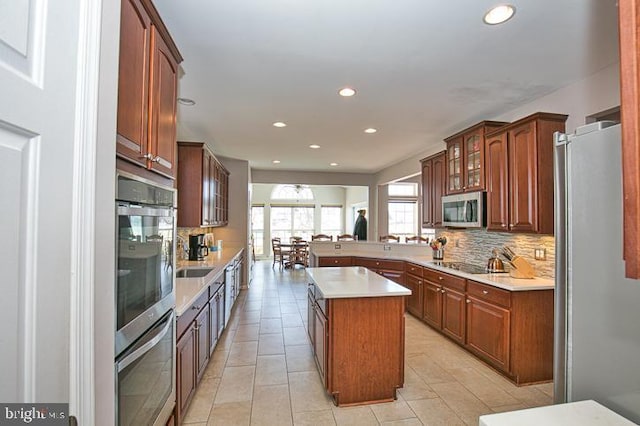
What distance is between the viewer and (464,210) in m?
3.76

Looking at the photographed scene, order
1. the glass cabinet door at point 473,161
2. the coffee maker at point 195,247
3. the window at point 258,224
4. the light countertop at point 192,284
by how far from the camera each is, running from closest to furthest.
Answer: the light countertop at point 192,284 → the glass cabinet door at point 473,161 → the coffee maker at point 195,247 → the window at point 258,224

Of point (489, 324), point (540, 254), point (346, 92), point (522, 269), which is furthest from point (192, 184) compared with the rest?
point (540, 254)

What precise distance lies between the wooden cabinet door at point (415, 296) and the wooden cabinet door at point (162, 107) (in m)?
3.68

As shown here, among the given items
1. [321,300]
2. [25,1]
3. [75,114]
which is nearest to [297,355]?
[321,300]

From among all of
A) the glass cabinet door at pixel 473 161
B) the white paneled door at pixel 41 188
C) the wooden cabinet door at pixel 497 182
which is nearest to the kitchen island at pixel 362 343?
the wooden cabinet door at pixel 497 182

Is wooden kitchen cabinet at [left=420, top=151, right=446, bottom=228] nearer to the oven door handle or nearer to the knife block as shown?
the knife block

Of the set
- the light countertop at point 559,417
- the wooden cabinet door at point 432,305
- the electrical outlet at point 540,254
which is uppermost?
the electrical outlet at point 540,254

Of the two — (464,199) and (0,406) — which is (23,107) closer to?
(0,406)

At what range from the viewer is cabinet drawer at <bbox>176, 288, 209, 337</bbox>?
2.03m

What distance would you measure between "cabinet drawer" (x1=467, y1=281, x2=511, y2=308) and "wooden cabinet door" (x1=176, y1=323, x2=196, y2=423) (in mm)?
2695

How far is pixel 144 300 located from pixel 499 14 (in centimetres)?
252

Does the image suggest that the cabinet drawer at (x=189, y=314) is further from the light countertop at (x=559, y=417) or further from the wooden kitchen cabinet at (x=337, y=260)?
the wooden kitchen cabinet at (x=337, y=260)

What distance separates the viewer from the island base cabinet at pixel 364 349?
237 centimetres

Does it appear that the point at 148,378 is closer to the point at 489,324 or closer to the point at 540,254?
the point at 489,324
